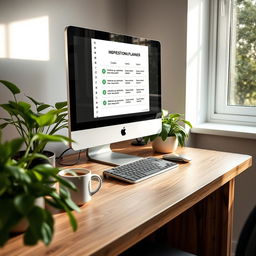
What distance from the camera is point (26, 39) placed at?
1.46 meters

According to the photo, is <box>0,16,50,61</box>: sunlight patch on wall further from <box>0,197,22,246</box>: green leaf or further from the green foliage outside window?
the green foliage outside window

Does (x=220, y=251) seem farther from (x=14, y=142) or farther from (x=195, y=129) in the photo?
(x=14, y=142)

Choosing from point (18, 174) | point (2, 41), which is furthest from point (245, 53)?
point (18, 174)

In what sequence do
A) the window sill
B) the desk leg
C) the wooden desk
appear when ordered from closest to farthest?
the wooden desk, the desk leg, the window sill

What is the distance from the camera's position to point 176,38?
192 centimetres

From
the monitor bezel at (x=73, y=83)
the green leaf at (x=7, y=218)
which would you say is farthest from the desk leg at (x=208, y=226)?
the green leaf at (x=7, y=218)

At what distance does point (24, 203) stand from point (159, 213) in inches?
17.0

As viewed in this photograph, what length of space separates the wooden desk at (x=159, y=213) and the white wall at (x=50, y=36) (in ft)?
1.35

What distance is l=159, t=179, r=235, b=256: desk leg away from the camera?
149cm

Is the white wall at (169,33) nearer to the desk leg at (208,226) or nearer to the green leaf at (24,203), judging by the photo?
the desk leg at (208,226)

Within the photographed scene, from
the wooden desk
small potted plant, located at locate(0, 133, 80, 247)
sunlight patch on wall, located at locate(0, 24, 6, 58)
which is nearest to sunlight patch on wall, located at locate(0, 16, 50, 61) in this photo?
sunlight patch on wall, located at locate(0, 24, 6, 58)

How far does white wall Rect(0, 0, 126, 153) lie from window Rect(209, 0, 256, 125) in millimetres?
704

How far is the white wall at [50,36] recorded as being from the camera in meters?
1.39

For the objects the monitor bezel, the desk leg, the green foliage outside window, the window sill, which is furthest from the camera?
the green foliage outside window
